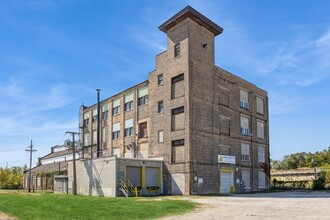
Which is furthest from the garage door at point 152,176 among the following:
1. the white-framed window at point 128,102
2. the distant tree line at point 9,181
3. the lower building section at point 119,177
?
the distant tree line at point 9,181

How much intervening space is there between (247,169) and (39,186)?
40.8 m

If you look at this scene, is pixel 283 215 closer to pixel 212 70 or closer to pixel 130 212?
pixel 130 212

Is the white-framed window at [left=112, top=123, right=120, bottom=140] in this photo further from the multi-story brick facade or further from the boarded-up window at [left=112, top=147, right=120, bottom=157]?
the boarded-up window at [left=112, top=147, right=120, bottom=157]

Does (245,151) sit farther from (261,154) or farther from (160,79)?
(160,79)

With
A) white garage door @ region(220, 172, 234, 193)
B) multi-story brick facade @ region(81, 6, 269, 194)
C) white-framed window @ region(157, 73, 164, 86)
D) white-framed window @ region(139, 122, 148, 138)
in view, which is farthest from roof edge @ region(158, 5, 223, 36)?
white garage door @ region(220, 172, 234, 193)

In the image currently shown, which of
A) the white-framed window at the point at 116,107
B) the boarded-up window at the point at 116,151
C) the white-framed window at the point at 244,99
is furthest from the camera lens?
the white-framed window at the point at 116,107

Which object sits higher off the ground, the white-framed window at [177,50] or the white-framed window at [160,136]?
the white-framed window at [177,50]

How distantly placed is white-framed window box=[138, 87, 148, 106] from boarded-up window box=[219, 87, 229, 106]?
375 inches

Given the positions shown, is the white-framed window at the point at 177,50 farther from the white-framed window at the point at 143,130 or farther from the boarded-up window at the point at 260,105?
the boarded-up window at the point at 260,105

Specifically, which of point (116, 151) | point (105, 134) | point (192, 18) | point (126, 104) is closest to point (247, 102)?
point (192, 18)

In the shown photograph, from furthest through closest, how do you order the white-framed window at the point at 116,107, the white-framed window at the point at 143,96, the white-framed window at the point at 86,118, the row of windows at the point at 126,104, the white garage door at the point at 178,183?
the white-framed window at the point at 86,118
the white-framed window at the point at 116,107
the row of windows at the point at 126,104
the white-framed window at the point at 143,96
the white garage door at the point at 178,183

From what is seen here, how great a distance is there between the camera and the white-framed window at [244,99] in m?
50.1

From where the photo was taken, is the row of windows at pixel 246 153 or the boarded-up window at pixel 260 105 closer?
the row of windows at pixel 246 153

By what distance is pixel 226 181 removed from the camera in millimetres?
44156
